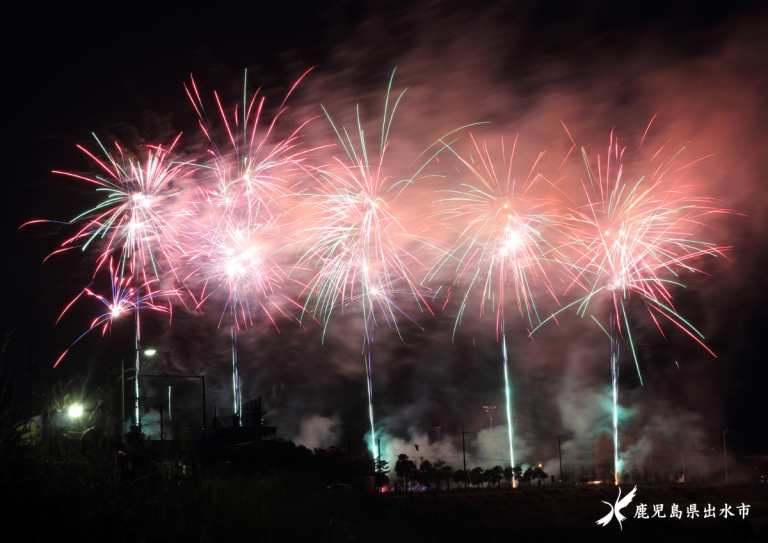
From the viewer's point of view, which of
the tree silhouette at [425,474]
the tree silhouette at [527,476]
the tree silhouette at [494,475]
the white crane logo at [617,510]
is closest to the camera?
the white crane logo at [617,510]

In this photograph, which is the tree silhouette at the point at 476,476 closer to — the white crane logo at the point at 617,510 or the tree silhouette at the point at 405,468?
the tree silhouette at the point at 405,468

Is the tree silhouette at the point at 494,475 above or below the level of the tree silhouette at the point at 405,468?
below

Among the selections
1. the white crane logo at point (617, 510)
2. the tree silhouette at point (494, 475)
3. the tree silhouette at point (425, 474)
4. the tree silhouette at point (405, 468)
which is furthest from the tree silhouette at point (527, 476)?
the white crane logo at point (617, 510)

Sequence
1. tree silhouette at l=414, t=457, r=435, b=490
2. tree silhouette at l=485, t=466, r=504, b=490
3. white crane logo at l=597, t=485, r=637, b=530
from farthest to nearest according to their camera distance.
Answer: tree silhouette at l=485, t=466, r=504, b=490 → tree silhouette at l=414, t=457, r=435, b=490 → white crane logo at l=597, t=485, r=637, b=530

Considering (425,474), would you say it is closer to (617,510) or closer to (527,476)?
(527,476)

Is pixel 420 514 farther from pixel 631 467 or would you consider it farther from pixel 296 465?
pixel 631 467

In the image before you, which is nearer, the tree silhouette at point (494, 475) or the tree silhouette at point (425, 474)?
the tree silhouette at point (425, 474)

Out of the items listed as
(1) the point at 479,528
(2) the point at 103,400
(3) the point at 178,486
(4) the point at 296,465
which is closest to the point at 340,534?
(3) the point at 178,486

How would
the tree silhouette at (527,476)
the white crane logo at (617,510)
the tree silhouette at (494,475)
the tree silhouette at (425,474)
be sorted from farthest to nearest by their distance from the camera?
the tree silhouette at (527,476) < the tree silhouette at (494,475) < the tree silhouette at (425,474) < the white crane logo at (617,510)

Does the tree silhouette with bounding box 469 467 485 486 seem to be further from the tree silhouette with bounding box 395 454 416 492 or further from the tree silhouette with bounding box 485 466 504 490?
the tree silhouette with bounding box 395 454 416 492

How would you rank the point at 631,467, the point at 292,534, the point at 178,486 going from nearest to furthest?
the point at 178,486 < the point at 292,534 < the point at 631,467

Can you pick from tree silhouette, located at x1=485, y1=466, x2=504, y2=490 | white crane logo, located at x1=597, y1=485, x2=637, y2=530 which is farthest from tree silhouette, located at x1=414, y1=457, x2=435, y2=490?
white crane logo, located at x1=597, y1=485, x2=637, y2=530
